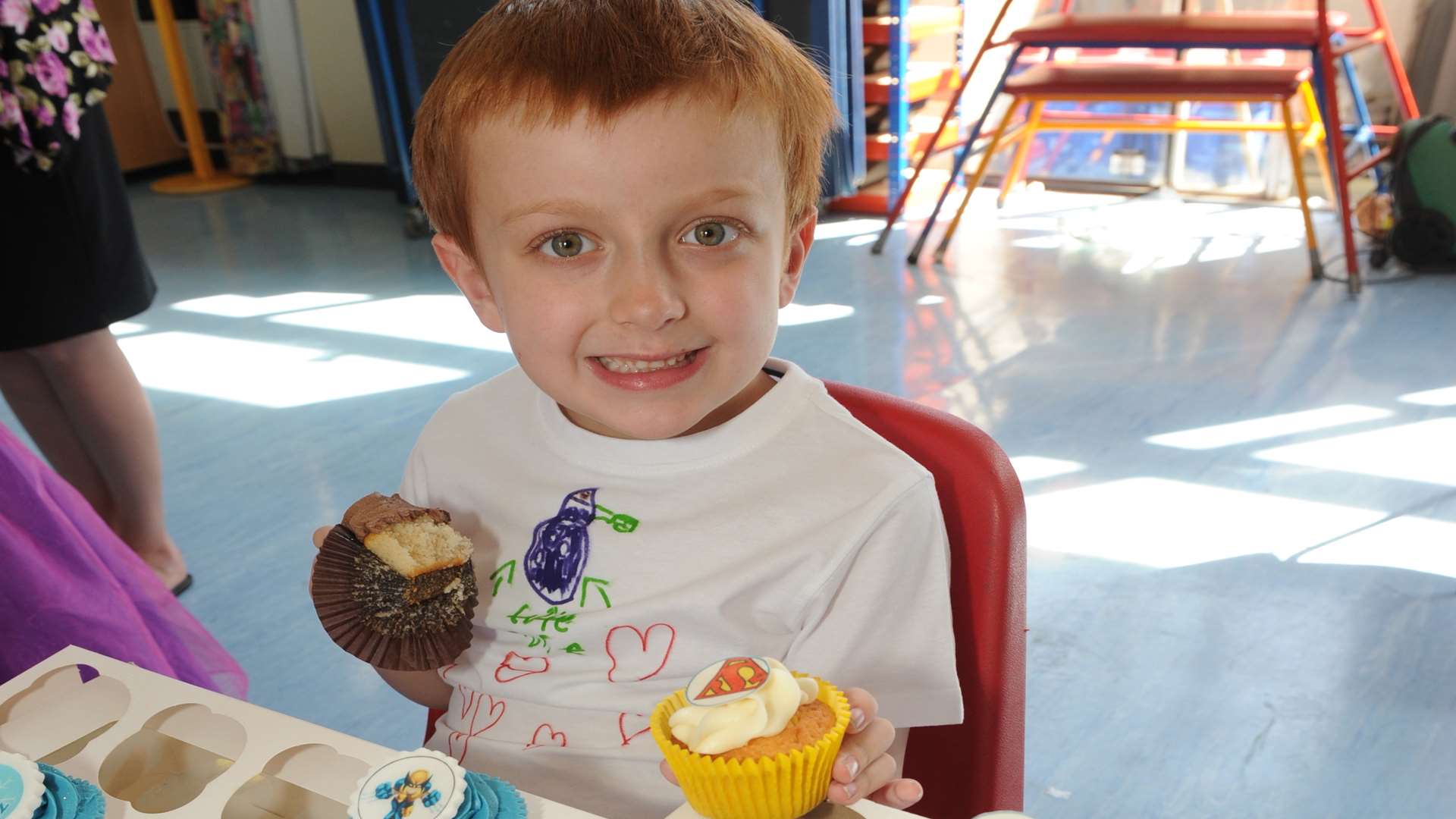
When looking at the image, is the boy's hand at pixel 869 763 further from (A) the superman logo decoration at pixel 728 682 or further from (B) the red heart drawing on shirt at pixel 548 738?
(B) the red heart drawing on shirt at pixel 548 738

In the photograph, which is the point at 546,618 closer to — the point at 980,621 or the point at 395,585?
the point at 395,585

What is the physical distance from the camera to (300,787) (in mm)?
628

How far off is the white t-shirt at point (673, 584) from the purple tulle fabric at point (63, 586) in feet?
1.10

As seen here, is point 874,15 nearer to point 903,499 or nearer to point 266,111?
point 266,111

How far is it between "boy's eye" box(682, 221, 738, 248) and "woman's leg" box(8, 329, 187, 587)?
132cm

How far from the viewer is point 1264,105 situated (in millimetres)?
4082

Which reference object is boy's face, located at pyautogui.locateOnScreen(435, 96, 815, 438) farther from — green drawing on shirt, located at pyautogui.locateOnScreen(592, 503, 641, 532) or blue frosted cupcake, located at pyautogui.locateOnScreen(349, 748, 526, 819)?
blue frosted cupcake, located at pyautogui.locateOnScreen(349, 748, 526, 819)

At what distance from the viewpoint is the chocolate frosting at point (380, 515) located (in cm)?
75

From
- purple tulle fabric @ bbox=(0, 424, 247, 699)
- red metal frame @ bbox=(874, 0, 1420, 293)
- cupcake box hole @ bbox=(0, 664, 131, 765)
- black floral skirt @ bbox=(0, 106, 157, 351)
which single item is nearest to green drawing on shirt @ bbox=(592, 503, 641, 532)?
cupcake box hole @ bbox=(0, 664, 131, 765)

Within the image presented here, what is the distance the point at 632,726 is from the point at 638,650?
5 cm

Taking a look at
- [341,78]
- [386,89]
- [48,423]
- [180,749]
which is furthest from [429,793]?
[341,78]

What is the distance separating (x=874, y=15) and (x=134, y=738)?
13.2 ft

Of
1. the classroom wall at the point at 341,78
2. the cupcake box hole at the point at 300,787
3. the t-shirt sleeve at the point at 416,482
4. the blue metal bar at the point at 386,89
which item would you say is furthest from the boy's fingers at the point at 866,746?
the classroom wall at the point at 341,78

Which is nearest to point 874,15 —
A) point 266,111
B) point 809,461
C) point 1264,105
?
point 1264,105
